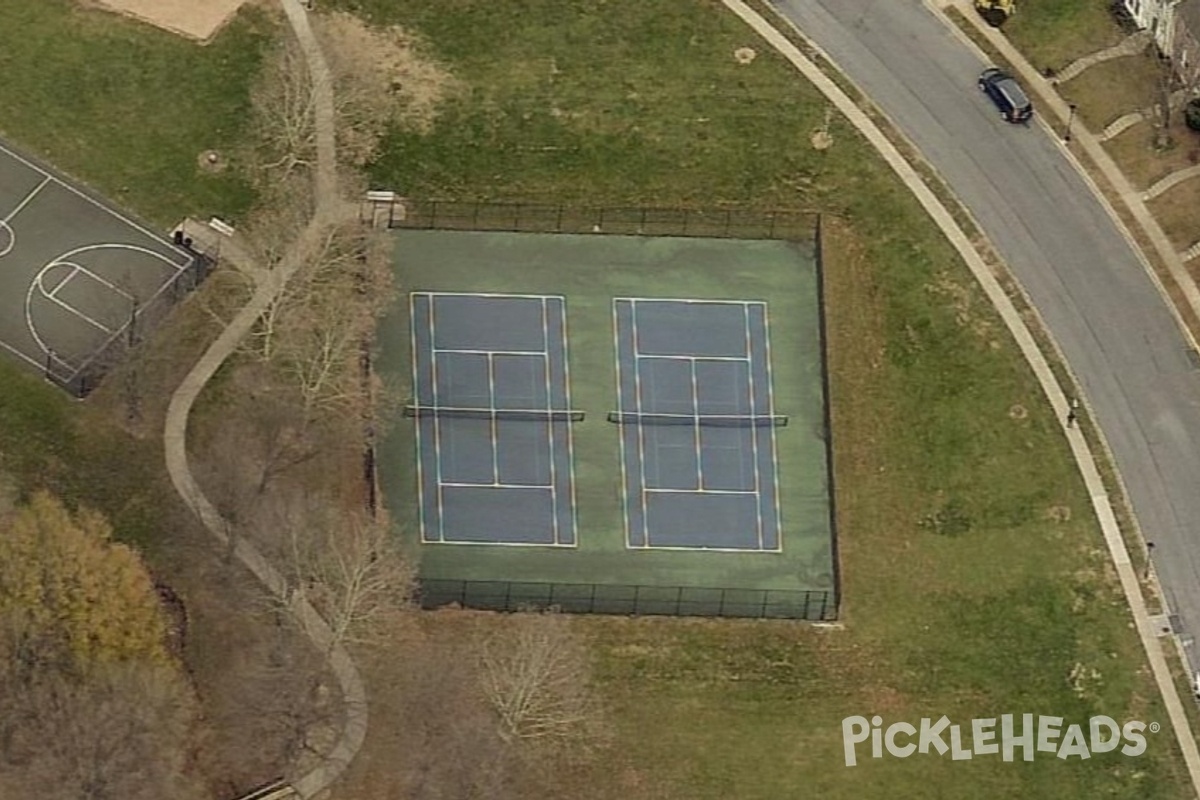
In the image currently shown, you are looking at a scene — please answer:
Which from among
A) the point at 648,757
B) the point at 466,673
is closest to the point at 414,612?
the point at 466,673

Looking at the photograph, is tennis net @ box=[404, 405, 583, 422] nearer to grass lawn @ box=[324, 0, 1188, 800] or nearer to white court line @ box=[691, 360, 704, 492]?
white court line @ box=[691, 360, 704, 492]

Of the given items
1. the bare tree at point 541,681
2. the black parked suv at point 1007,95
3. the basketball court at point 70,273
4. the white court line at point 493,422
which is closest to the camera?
the bare tree at point 541,681

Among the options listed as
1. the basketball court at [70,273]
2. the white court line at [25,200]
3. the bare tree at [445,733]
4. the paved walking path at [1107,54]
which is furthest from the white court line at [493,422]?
the paved walking path at [1107,54]

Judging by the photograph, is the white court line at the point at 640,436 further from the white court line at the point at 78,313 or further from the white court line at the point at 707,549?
the white court line at the point at 78,313

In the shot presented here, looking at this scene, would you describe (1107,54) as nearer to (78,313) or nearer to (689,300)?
(689,300)

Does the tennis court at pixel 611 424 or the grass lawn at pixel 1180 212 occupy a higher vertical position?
the grass lawn at pixel 1180 212

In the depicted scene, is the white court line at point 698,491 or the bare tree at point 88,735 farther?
the white court line at point 698,491

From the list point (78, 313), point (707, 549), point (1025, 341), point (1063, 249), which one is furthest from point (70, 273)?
point (1063, 249)

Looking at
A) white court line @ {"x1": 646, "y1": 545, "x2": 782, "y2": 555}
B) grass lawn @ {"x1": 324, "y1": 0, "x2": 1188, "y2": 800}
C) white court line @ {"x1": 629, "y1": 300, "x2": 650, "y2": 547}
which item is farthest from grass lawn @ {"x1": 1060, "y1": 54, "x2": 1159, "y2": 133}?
white court line @ {"x1": 646, "y1": 545, "x2": 782, "y2": 555}
